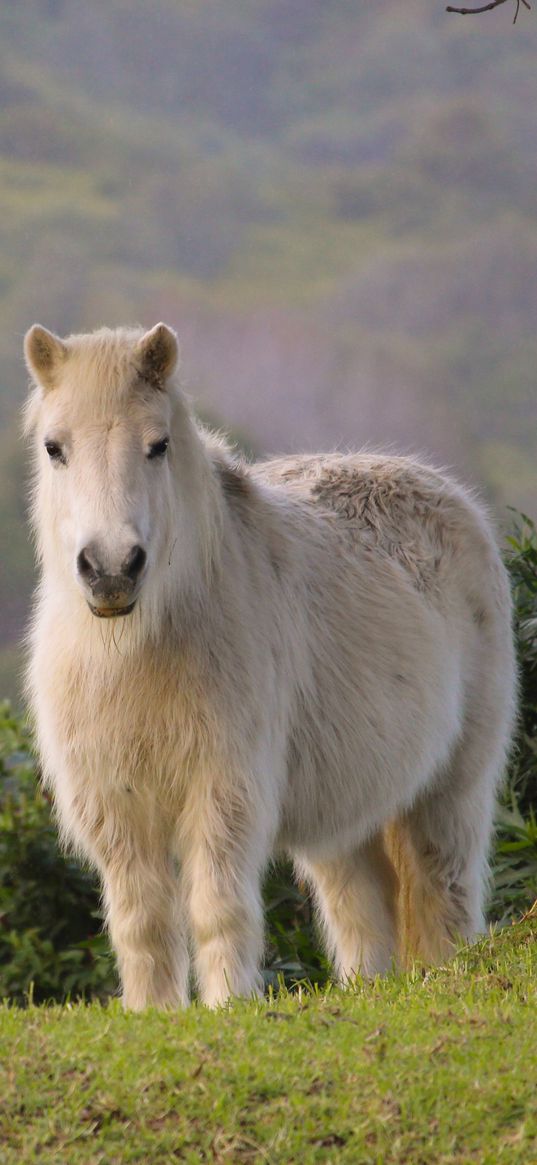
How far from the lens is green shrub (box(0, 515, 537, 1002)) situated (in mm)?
6625

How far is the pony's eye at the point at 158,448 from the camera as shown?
398 cm

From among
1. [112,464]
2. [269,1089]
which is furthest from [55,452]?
[269,1089]

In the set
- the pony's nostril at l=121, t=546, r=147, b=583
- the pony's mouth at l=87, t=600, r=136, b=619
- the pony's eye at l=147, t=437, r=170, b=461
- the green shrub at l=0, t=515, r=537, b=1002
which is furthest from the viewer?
the green shrub at l=0, t=515, r=537, b=1002

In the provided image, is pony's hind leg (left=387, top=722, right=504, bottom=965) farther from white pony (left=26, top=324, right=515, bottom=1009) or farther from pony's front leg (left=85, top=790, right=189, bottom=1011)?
pony's front leg (left=85, top=790, right=189, bottom=1011)

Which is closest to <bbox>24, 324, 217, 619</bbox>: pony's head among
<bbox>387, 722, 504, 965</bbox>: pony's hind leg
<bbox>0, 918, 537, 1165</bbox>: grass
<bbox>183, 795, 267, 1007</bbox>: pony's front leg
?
<bbox>183, 795, 267, 1007</bbox>: pony's front leg

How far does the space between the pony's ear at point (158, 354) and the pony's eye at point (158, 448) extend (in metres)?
0.21

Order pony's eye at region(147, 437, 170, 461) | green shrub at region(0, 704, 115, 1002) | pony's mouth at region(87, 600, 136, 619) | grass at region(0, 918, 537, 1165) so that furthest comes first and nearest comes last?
green shrub at region(0, 704, 115, 1002)
pony's eye at region(147, 437, 170, 461)
pony's mouth at region(87, 600, 136, 619)
grass at region(0, 918, 537, 1165)

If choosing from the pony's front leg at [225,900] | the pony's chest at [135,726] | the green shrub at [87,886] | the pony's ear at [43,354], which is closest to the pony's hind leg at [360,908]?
the green shrub at [87,886]

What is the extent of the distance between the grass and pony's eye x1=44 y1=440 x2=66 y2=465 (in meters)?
1.47

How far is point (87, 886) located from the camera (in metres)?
7.39

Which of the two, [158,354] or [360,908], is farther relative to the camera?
[360,908]

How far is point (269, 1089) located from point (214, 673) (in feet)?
4.79

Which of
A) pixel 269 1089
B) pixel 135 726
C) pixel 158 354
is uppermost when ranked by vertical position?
pixel 158 354

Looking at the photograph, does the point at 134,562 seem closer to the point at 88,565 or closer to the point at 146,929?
the point at 88,565
